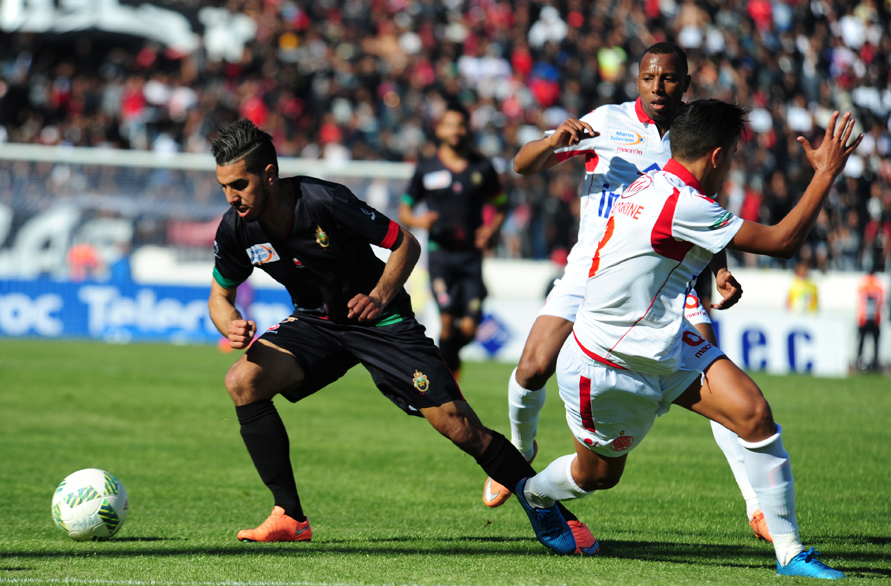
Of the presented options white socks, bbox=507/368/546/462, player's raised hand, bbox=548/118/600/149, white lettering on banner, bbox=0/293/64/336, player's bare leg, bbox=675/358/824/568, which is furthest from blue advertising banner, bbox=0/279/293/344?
player's bare leg, bbox=675/358/824/568

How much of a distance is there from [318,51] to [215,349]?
10.3 metres

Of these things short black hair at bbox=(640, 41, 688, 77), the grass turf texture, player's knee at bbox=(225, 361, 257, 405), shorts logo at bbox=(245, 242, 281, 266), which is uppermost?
short black hair at bbox=(640, 41, 688, 77)

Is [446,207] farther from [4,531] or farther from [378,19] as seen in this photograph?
[378,19]

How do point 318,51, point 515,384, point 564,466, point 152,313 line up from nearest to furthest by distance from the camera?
1. point 564,466
2. point 515,384
3. point 152,313
4. point 318,51

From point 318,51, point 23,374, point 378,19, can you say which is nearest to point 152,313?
point 23,374

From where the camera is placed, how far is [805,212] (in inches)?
159

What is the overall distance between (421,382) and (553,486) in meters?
0.87

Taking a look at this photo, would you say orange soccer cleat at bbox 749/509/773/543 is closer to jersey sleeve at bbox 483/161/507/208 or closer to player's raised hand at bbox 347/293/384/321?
player's raised hand at bbox 347/293/384/321

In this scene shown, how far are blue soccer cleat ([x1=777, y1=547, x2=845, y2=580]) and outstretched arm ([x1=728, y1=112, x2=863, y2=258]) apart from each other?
136 cm

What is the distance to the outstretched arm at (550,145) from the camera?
17.4ft

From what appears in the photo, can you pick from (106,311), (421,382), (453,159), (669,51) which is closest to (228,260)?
(421,382)

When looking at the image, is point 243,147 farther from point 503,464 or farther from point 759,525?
point 759,525

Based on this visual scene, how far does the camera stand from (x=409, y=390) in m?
5.23

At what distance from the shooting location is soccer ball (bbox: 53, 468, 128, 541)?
530cm
